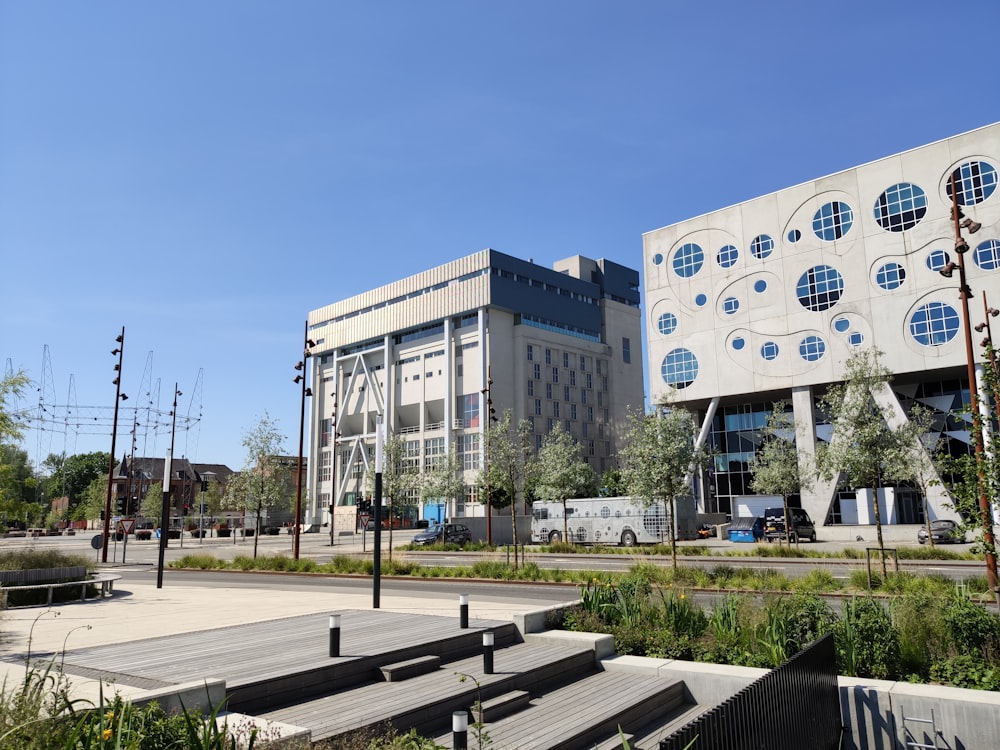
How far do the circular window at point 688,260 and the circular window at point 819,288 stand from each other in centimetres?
828

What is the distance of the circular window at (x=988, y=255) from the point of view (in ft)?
138

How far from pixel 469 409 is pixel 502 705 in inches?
2741

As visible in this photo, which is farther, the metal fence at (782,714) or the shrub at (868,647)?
the shrub at (868,647)

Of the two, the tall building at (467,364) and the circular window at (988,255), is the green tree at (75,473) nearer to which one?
the tall building at (467,364)

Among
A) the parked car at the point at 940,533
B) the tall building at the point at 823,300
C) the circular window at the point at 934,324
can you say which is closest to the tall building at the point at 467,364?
the tall building at the point at 823,300

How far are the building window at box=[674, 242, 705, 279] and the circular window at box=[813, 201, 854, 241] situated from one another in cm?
894

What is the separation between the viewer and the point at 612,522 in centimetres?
4262

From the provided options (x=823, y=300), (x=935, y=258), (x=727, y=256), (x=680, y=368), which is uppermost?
(x=727, y=256)

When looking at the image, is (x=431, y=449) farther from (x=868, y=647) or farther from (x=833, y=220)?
(x=868, y=647)

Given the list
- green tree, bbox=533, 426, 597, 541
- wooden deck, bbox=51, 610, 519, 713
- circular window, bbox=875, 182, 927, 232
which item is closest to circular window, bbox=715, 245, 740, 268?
circular window, bbox=875, 182, 927, 232

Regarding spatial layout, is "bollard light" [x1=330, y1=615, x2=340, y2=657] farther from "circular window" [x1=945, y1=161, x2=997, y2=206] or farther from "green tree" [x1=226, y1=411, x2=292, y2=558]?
"circular window" [x1=945, y1=161, x2=997, y2=206]

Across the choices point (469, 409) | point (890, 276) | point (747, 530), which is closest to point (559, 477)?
point (747, 530)

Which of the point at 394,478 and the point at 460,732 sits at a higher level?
the point at 394,478

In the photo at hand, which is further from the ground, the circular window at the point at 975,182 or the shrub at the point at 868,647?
the circular window at the point at 975,182
